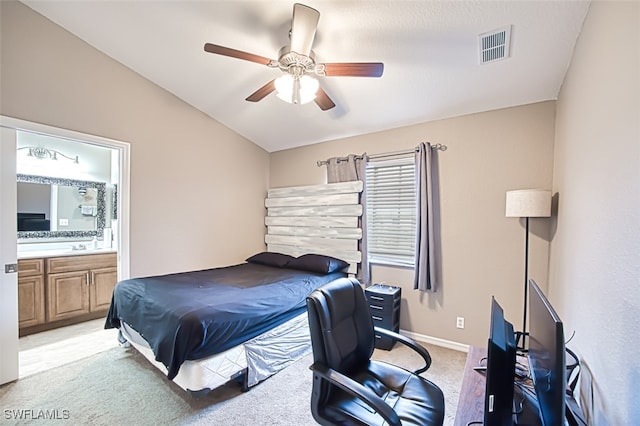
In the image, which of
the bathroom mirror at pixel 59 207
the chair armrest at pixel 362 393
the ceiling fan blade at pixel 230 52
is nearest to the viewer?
the chair armrest at pixel 362 393

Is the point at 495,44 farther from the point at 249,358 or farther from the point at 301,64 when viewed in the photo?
the point at 249,358

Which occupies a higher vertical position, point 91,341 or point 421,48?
point 421,48

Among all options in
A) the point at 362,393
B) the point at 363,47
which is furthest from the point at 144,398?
the point at 363,47

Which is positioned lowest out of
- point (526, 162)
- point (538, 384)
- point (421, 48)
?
point (538, 384)

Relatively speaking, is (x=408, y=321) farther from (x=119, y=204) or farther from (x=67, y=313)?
(x=67, y=313)

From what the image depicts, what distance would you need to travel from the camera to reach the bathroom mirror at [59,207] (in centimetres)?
375

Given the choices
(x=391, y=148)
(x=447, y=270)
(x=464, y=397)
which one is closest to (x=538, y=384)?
(x=464, y=397)

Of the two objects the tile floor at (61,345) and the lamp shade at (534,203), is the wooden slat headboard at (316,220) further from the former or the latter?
the tile floor at (61,345)

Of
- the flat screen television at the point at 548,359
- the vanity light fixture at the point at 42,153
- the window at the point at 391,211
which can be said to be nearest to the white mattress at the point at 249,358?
the window at the point at 391,211

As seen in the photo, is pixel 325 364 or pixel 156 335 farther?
pixel 156 335

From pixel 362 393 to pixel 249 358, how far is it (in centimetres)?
133

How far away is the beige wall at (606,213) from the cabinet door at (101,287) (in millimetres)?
4792

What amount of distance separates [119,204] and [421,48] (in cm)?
326

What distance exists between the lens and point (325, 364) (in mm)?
1467
